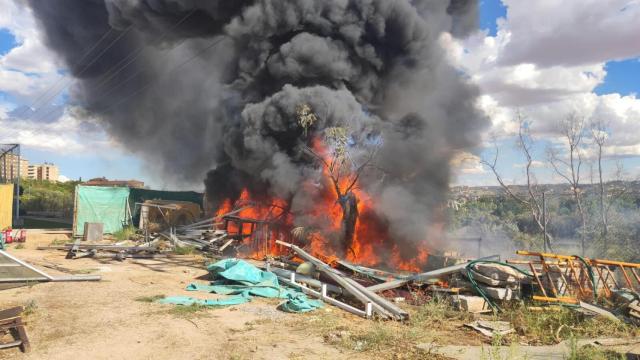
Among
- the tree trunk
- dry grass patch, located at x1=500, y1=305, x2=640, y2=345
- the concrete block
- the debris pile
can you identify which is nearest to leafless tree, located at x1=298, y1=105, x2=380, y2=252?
the tree trunk

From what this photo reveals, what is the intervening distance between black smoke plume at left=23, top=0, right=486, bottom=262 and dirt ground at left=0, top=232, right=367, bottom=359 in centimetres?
876

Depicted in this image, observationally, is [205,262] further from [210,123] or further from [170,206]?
[210,123]

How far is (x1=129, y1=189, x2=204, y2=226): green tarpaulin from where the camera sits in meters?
27.2

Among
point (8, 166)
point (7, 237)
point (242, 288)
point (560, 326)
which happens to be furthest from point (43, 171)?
point (560, 326)

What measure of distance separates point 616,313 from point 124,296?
1040cm

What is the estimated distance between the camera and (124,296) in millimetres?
10586

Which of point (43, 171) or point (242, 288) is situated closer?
point (242, 288)

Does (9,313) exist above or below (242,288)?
above

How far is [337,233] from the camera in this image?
17.4m

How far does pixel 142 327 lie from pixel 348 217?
1042 cm

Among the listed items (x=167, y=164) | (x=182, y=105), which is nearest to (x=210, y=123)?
(x=182, y=105)

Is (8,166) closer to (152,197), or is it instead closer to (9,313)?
(152,197)

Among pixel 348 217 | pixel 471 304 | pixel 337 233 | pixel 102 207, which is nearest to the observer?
pixel 471 304

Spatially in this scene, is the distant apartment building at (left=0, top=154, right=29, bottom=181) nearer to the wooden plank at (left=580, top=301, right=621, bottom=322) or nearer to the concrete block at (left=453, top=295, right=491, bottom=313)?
the concrete block at (left=453, top=295, right=491, bottom=313)
